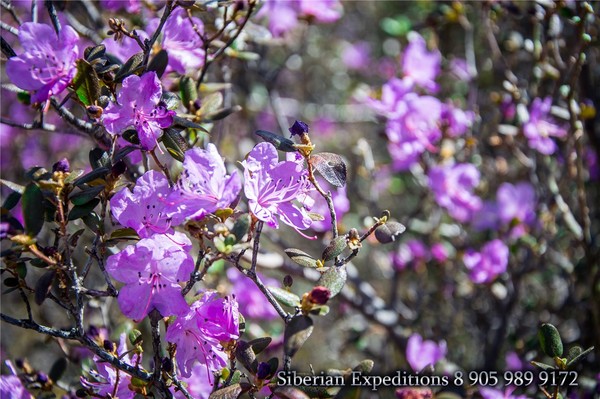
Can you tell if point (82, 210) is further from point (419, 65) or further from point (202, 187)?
point (419, 65)

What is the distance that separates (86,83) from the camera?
1.16 metres

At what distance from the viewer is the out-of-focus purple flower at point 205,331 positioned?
3.84 feet

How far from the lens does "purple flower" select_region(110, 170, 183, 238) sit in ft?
3.78

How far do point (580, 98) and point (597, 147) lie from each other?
20 centimetres

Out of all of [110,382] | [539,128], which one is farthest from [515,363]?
[110,382]

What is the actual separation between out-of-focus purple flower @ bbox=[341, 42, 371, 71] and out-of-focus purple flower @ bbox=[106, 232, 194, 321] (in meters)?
3.18

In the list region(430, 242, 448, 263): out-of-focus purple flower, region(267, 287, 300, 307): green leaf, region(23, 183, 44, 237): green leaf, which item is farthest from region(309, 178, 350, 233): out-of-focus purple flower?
region(23, 183, 44, 237): green leaf

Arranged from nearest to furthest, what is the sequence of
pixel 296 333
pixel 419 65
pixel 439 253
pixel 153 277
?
pixel 296 333, pixel 153 277, pixel 419 65, pixel 439 253

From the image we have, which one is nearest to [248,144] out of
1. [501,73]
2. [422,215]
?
[422,215]

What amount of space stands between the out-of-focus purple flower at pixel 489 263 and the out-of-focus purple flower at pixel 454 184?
20 centimetres

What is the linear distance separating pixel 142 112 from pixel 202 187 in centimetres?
20

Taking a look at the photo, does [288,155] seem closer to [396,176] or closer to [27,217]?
[27,217]

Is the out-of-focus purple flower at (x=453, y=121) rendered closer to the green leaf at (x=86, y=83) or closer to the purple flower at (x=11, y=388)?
the green leaf at (x=86, y=83)

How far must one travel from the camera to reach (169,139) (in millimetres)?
1204
